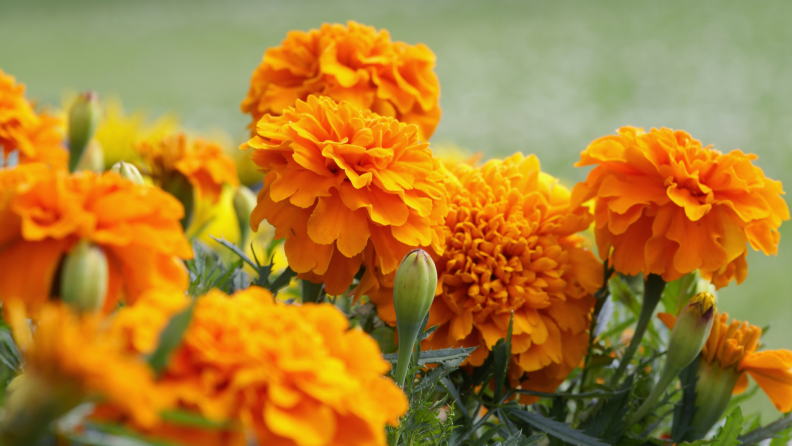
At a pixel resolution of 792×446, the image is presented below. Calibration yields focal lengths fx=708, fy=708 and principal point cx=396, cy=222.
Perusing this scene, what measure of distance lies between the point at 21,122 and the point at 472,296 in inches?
13.0

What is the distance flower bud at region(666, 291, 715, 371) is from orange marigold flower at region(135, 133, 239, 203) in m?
0.35

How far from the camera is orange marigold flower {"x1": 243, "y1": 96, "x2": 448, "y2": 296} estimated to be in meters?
0.36

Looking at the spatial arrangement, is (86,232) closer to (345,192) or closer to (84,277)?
(84,277)

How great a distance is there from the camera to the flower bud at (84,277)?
23 centimetres

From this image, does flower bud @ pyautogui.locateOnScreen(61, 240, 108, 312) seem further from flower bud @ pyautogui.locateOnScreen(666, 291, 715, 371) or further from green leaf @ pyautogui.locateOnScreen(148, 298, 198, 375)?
flower bud @ pyautogui.locateOnScreen(666, 291, 715, 371)

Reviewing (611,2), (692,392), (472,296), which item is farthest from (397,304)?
(611,2)

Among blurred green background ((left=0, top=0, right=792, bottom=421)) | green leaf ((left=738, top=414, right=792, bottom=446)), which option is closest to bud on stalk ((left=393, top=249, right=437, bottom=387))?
green leaf ((left=738, top=414, right=792, bottom=446))

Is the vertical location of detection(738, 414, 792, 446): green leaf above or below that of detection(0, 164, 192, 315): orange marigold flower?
below

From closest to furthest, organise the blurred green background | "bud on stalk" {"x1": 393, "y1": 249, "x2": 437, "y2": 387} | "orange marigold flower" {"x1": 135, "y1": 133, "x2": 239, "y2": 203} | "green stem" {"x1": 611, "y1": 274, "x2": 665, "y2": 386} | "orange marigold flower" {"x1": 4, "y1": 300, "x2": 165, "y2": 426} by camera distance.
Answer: "orange marigold flower" {"x1": 4, "y1": 300, "x2": 165, "y2": 426} → "bud on stalk" {"x1": 393, "y1": 249, "x2": 437, "y2": 387} → "green stem" {"x1": 611, "y1": 274, "x2": 665, "y2": 386} → "orange marigold flower" {"x1": 135, "y1": 133, "x2": 239, "y2": 203} → the blurred green background

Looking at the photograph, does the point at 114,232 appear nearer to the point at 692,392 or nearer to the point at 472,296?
the point at 472,296

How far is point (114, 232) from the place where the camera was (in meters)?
0.24

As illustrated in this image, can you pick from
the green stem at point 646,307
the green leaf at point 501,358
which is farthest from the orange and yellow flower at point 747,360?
the green leaf at point 501,358

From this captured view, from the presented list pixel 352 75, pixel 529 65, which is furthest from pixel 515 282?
pixel 529 65

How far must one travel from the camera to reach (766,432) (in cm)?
45
